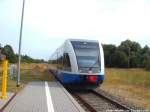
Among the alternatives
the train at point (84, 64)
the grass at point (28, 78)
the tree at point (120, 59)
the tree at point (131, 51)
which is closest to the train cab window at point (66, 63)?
the train at point (84, 64)

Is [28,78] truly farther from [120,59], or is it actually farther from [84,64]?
[120,59]

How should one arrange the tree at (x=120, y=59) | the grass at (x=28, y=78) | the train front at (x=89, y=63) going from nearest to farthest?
the train front at (x=89, y=63), the grass at (x=28, y=78), the tree at (x=120, y=59)

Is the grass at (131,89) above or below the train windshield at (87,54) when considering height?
below

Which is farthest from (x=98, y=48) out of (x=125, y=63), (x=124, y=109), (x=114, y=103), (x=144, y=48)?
(x=144, y=48)

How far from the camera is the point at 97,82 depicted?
26.1m

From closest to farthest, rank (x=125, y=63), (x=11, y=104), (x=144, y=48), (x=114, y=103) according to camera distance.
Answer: (x=11, y=104), (x=114, y=103), (x=125, y=63), (x=144, y=48)

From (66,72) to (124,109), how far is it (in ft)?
34.5

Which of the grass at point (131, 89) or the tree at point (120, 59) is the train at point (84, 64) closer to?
the grass at point (131, 89)

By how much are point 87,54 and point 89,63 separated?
77cm

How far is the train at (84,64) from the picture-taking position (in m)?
25.9

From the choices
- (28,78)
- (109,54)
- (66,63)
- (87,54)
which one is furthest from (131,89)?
(109,54)

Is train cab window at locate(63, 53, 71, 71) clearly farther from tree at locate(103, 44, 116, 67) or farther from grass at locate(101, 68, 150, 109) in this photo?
tree at locate(103, 44, 116, 67)

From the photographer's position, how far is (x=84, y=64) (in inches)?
1029

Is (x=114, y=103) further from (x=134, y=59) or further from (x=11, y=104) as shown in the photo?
(x=134, y=59)
